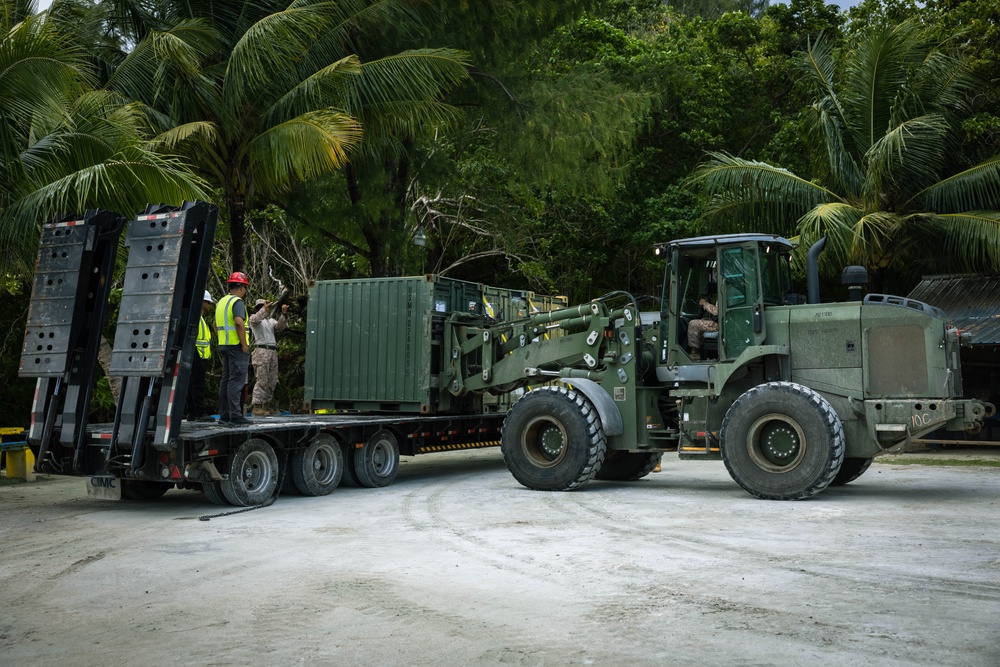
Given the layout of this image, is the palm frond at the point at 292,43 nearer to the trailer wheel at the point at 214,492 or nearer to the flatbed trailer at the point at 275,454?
the flatbed trailer at the point at 275,454

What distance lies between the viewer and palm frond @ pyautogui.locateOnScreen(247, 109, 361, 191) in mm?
14852

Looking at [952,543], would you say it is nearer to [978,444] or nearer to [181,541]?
[181,541]

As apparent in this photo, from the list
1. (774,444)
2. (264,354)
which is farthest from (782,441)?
(264,354)

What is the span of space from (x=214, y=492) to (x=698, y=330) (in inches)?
256

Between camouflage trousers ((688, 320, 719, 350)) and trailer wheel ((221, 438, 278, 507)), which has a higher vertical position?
camouflage trousers ((688, 320, 719, 350))

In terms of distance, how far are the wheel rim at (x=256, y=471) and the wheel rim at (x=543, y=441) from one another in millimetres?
3468

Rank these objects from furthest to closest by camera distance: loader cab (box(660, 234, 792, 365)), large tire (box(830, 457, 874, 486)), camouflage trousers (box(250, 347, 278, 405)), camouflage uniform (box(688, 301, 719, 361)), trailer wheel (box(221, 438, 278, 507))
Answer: camouflage trousers (box(250, 347, 278, 405)), large tire (box(830, 457, 874, 486)), camouflage uniform (box(688, 301, 719, 361)), loader cab (box(660, 234, 792, 365)), trailer wheel (box(221, 438, 278, 507))

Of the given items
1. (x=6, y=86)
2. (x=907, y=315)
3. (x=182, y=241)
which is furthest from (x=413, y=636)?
(x=6, y=86)

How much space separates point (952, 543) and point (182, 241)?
27.1 ft

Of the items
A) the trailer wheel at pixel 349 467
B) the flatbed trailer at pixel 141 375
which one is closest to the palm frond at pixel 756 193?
the trailer wheel at pixel 349 467

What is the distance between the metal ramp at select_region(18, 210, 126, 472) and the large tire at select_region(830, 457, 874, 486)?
970cm

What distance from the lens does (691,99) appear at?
91.4ft

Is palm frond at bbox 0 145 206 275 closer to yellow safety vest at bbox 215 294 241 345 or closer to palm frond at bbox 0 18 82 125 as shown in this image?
palm frond at bbox 0 18 82 125

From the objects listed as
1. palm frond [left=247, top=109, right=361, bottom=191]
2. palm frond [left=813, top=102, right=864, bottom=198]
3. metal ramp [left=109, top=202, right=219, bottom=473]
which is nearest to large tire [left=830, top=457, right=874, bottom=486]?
palm frond [left=247, top=109, right=361, bottom=191]
